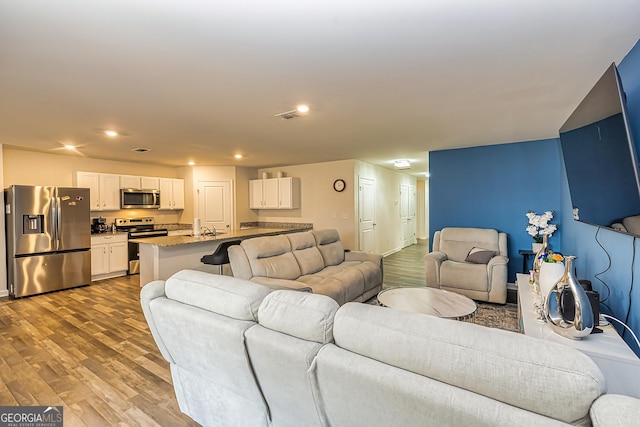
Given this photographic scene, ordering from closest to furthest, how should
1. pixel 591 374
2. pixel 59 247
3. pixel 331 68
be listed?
1. pixel 591 374
2. pixel 331 68
3. pixel 59 247

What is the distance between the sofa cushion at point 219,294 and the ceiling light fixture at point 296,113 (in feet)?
6.22

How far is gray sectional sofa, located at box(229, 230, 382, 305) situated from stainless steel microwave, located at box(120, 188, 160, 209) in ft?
12.4

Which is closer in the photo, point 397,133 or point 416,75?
point 416,75

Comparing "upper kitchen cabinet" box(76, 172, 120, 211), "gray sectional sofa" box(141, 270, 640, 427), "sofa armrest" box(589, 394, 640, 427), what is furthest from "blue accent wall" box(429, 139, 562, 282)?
"upper kitchen cabinet" box(76, 172, 120, 211)

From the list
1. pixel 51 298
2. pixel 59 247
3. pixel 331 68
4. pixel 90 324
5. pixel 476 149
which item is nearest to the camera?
pixel 331 68

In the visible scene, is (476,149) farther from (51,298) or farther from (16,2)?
(51,298)

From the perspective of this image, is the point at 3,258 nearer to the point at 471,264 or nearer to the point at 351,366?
the point at 351,366

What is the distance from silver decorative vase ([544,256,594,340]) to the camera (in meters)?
1.75

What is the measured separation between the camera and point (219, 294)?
154 cm

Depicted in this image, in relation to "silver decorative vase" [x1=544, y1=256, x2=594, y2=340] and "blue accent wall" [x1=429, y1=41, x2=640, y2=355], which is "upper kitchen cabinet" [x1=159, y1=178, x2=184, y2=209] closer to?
"blue accent wall" [x1=429, y1=41, x2=640, y2=355]

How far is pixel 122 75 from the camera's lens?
2221mm

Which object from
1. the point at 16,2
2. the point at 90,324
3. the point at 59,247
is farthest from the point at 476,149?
the point at 59,247

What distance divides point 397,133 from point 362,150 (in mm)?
1291

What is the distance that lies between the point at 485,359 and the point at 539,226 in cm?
456
